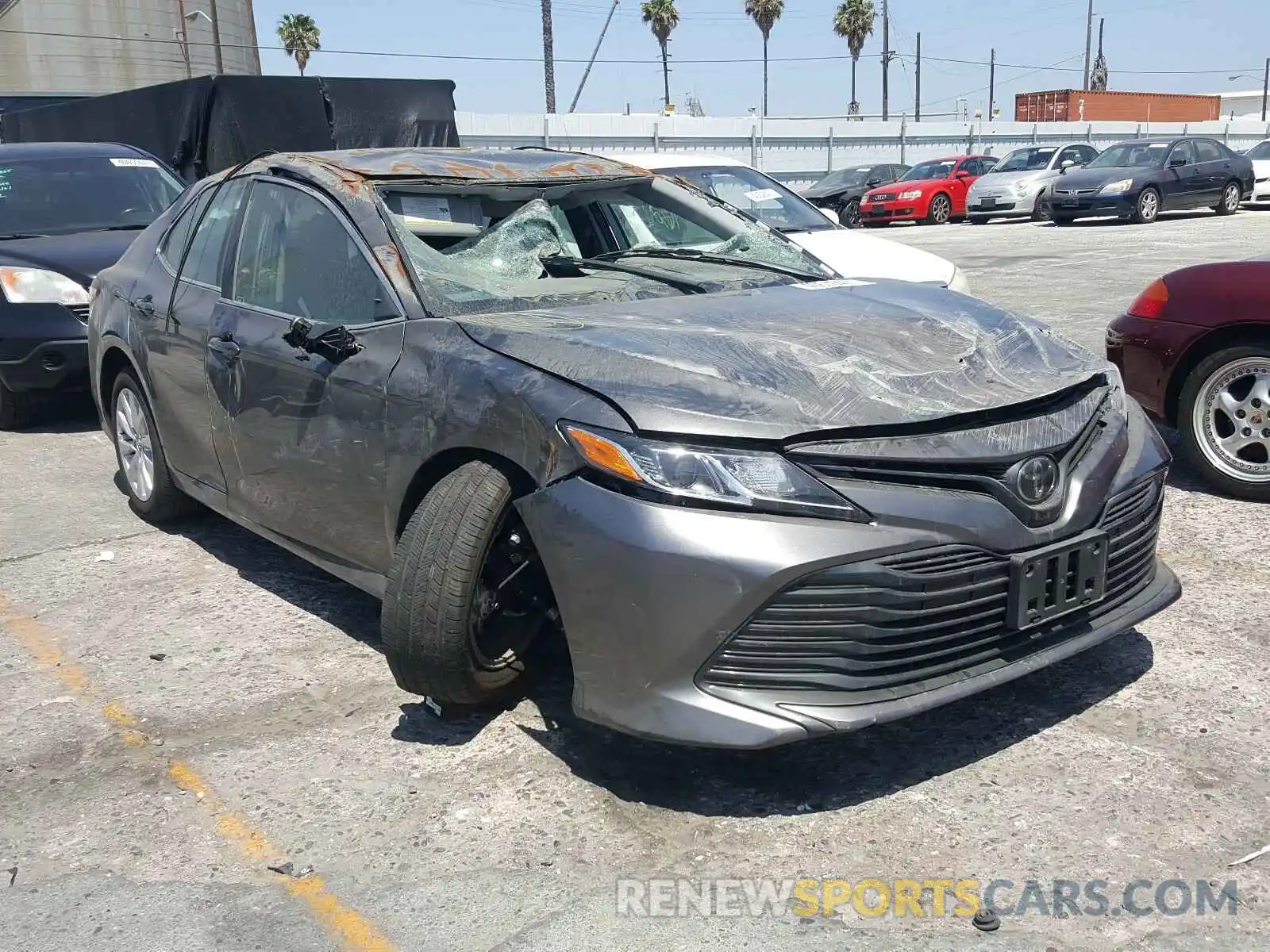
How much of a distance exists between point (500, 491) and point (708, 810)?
942 millimetres

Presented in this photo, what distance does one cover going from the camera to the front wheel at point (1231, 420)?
515 centimetres

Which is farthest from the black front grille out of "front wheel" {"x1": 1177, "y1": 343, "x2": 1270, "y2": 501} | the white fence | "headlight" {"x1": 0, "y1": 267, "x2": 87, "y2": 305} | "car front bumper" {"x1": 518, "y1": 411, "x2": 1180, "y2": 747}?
the white fence

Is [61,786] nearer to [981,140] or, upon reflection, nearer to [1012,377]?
[1012,377]

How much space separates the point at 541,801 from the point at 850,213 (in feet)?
89.1

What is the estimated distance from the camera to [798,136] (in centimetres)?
3747

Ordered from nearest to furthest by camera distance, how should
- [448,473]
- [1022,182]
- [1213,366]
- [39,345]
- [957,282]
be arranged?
1. [448,473]
2. [1213,366]
3. [39,345]
4. [957,282]
5. [1022,182]

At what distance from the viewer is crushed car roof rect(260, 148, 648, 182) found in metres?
4.20

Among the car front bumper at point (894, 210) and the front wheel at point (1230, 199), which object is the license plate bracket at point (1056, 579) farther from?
the car front bumper at point (894, 210)

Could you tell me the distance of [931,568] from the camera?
284 cm

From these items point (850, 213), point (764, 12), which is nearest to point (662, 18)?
point (764, 12)

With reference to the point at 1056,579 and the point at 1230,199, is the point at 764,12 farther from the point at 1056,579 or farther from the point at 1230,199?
the point at 1056,579

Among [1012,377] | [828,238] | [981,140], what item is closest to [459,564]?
[1012,377]

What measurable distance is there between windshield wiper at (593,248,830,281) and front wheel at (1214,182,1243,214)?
73.2 feet

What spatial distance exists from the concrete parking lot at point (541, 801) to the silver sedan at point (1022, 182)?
72.7ft
